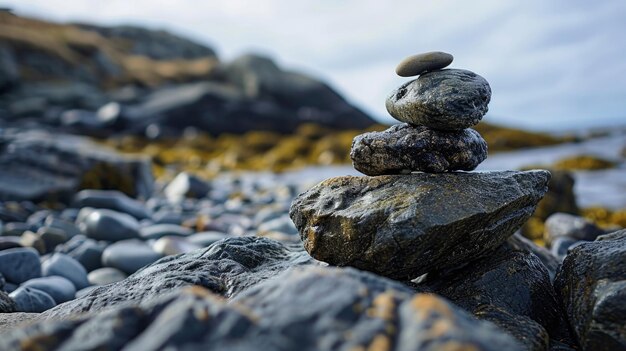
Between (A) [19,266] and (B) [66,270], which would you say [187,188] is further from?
(A) [19,266]

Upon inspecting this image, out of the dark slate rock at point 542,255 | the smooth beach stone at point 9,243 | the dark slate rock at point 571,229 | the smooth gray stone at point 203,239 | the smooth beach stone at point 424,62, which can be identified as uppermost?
the smooth beach stone at point 424,62

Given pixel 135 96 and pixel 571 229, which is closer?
pixel 571 229

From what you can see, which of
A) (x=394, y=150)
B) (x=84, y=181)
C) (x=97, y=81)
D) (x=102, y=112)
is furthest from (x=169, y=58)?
(x=394, y=150)

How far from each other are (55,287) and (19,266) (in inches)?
23.8

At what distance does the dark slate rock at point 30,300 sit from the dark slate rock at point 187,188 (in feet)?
22.4

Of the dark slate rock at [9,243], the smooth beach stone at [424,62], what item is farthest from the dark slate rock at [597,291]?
the dark slate rock at [9,243]

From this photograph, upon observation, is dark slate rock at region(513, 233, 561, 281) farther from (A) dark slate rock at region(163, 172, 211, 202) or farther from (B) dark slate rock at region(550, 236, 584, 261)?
(A) dark slate rock at region(163, 172, 211, 202)

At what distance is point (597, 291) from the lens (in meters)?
2.40

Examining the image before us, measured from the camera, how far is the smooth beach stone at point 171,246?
17.4 feet

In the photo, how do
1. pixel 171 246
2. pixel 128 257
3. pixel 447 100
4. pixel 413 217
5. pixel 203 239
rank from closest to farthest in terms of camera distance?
1. pixel 413 217
2. pixel 447 100
3. pixel 128 257
4. pixel 171 246
5. pixel 203 239

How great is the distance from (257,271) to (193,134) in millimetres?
26824

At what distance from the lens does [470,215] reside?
2742 mm

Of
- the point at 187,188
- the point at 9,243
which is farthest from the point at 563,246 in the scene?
the point at 187,188

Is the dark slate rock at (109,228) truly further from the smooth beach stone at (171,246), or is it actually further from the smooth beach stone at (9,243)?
the smooth beach stone at (9,243)
